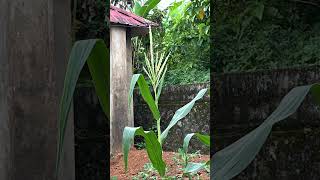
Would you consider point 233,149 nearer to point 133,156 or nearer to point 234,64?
point 234,64

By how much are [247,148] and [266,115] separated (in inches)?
15.4

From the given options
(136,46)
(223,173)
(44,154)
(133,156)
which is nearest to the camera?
(223,173)

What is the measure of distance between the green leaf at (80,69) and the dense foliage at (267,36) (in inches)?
12.8

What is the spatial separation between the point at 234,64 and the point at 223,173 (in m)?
0.46

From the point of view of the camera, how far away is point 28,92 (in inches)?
23.8

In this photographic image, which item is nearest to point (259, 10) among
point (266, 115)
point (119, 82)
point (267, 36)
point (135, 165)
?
point (267, 36)

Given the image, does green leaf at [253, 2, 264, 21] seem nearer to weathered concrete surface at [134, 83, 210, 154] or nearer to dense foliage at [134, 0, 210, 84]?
weathered concrete surface at [134, 83, 210, 154]

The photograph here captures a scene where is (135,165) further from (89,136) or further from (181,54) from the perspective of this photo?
(181,54)

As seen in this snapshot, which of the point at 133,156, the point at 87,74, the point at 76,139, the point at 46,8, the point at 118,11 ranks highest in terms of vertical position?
the point at 118,11

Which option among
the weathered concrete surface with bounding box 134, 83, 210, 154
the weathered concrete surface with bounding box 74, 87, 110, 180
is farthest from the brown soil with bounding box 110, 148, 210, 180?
the weathered concrete surface with bounding box 74, 87, 110, 180

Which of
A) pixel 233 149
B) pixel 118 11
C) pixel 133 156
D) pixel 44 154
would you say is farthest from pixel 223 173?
pixel 118 11

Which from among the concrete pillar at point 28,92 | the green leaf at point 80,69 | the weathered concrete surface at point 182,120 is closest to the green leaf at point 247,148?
the green leaf at point 80,69

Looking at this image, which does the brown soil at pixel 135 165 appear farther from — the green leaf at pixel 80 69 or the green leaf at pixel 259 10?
the green leaf at pixel 80 69

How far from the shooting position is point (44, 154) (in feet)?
1.97
